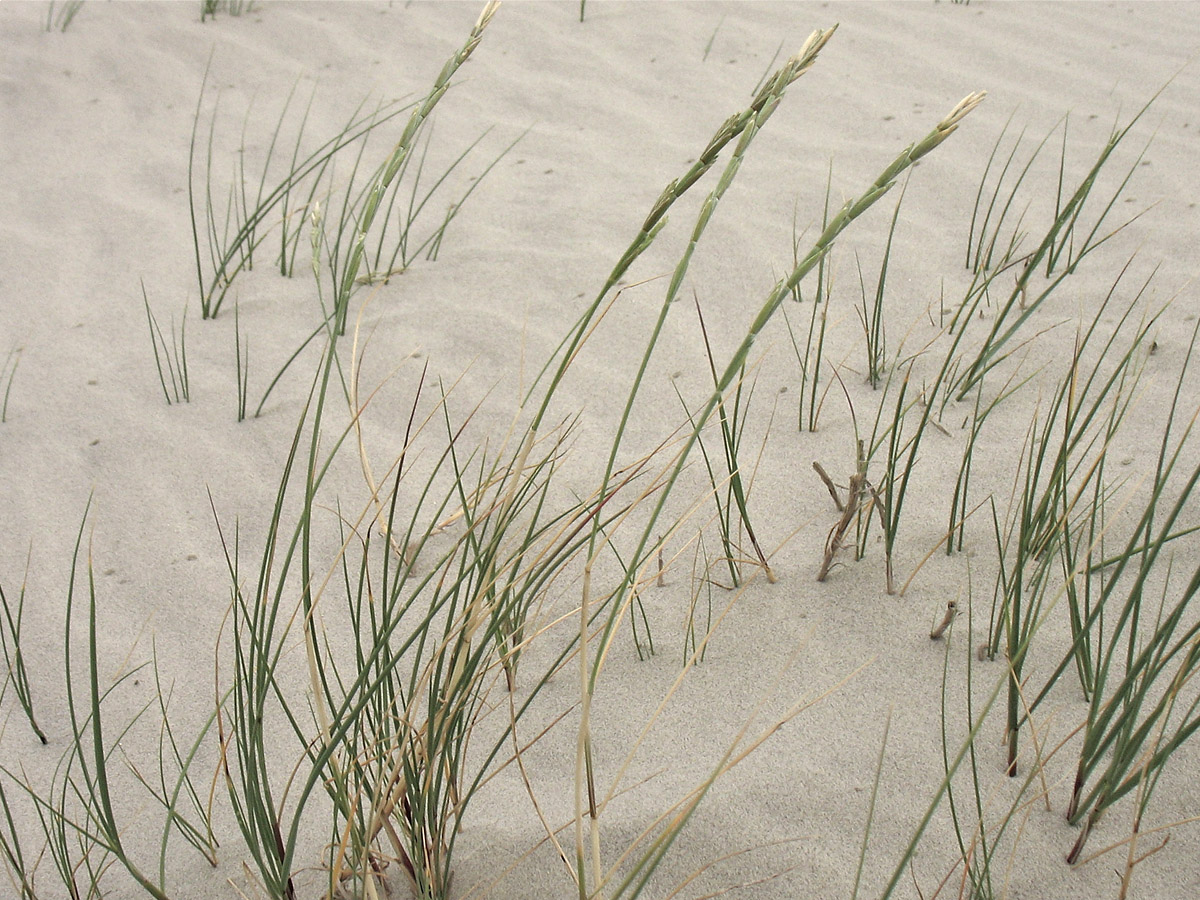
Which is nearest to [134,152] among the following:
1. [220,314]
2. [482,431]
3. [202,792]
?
[220,314]

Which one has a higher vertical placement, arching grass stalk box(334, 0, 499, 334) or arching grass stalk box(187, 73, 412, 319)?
arching grass stalk box(334, 0, 499, 334)

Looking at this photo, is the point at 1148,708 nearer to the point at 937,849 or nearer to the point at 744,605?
the point at 937,849

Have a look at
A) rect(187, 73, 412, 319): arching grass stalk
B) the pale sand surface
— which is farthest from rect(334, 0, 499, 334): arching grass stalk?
rect(187, 73, 412, 319): arching grass stalk

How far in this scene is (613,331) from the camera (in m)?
2.26

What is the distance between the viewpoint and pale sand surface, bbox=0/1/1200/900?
122 cm

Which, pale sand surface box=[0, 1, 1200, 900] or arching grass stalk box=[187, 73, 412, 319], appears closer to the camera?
pale sand surface box=[0, 1, 1200, 900]

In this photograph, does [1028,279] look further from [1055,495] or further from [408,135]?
[408,135]

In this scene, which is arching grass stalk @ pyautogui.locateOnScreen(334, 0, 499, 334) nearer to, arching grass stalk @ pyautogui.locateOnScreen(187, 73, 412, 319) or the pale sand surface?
the pale sand surface

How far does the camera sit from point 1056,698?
4.16ft

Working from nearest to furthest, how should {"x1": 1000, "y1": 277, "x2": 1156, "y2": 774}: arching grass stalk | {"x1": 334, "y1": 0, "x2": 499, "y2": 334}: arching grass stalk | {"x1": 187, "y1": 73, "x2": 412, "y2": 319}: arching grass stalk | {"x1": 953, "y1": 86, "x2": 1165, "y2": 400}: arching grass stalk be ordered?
{"x1": 334, "y1": 0, "x2": 499, "y2": 334}: arching grass stalk, {"x1": 1000, "y1": 277, "x2": 1156, "y2": 774}: arching grass stalk, {"x1": 953, "y1": 86, "x2": 1165, "y2": 400}: arching grass stalk, {"x1": 187, "y1": 73, "x2": 412, "y2": 319}: arching grass stalk

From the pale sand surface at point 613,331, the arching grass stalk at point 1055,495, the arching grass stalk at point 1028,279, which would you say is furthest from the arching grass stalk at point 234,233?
the arching grass stalk at point 1055,495

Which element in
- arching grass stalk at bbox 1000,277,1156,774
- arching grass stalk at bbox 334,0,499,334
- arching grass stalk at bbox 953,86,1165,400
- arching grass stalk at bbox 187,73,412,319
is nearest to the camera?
arching grass stalk at bbox 334,0,499,334

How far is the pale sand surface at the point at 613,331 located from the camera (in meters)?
1.22

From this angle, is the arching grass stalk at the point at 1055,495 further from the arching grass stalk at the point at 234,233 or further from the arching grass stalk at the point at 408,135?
the arching grass stalk at the point at 234,233
